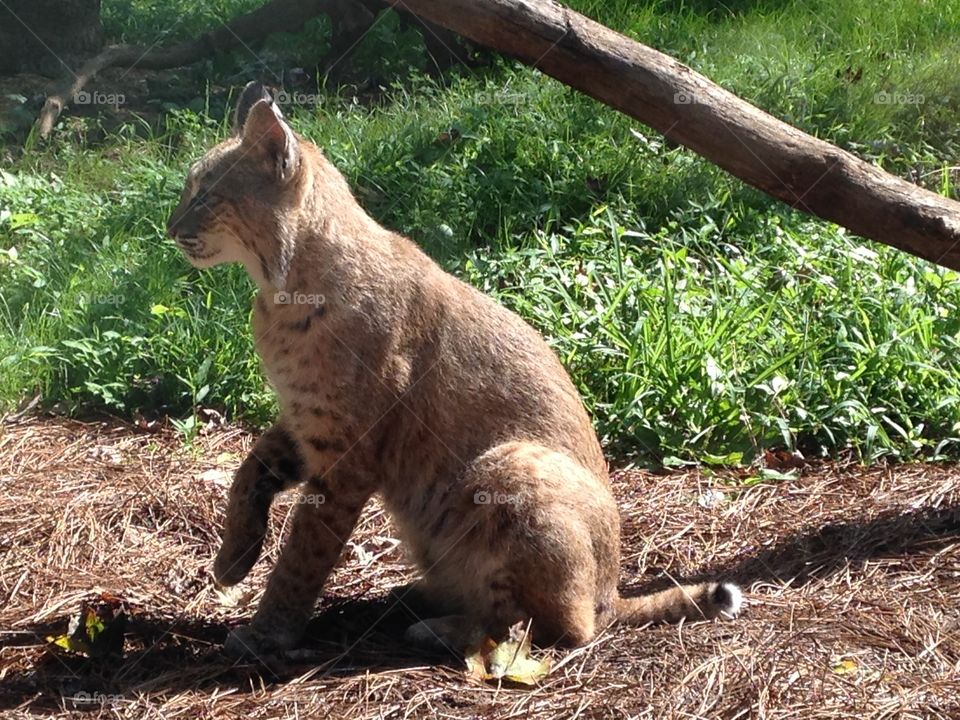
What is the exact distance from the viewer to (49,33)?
984cm

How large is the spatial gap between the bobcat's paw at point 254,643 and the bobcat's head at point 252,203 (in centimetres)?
122

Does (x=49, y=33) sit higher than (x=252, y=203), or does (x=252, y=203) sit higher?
(x=252, y=203)

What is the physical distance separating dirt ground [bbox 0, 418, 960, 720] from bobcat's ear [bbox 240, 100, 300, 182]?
1645 mm

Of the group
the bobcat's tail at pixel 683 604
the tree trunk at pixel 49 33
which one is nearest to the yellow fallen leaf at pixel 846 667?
the bobcat's tail at pixel 683 604

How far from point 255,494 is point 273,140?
1.29 metres

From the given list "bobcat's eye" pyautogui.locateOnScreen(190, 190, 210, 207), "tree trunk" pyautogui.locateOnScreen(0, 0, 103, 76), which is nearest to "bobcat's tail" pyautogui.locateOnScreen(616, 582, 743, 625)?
"bobcat's eye" pyautogui.locateOnScreen(190, 190, 210, 207)

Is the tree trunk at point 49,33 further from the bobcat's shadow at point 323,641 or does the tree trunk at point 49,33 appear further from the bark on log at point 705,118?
the bobcat's shadow at point 323,641

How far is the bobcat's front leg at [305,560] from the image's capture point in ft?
14.2

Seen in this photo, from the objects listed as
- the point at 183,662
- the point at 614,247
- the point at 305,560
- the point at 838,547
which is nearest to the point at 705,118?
the point at 614,247

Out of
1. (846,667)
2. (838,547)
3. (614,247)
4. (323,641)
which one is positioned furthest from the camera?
(614,247)

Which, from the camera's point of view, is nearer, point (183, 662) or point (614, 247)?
point (183, 662)

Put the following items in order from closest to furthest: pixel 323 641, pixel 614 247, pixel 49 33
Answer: pixel 323 641, pixel 614 247, pixel 49 33

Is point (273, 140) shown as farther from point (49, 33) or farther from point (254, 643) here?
point (49, 33)

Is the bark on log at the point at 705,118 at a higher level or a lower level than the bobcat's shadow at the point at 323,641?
higher
